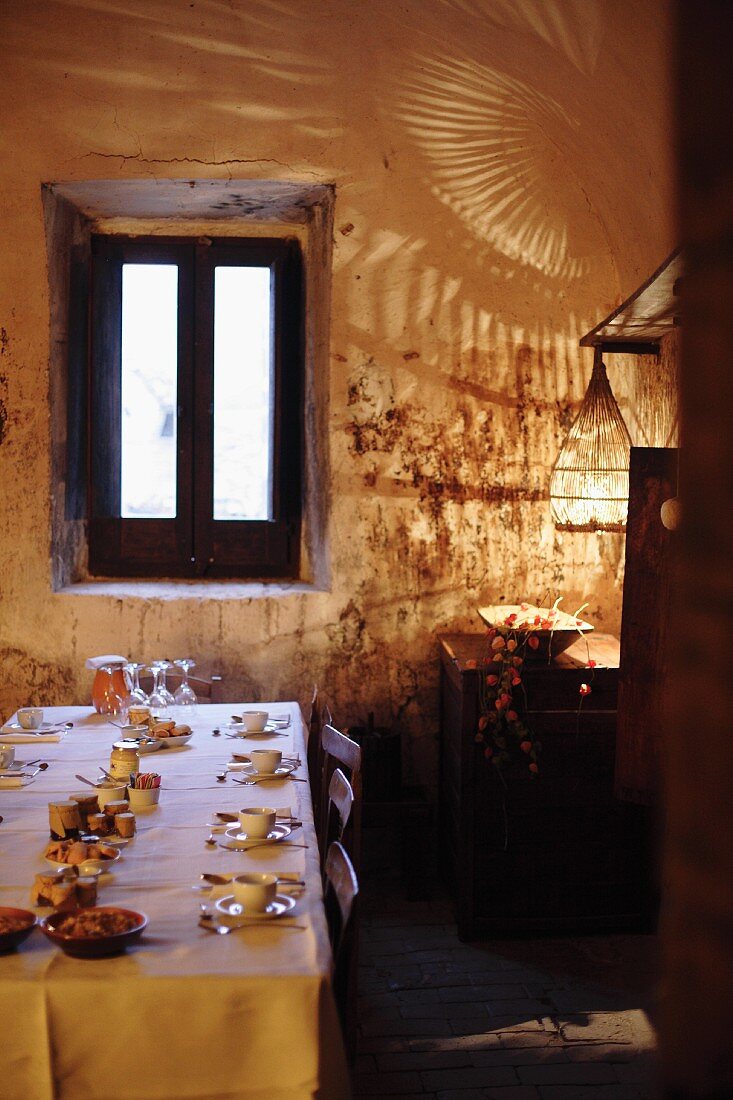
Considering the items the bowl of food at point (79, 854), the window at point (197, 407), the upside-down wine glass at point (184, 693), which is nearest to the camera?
the bowl of food at point (79, 854)

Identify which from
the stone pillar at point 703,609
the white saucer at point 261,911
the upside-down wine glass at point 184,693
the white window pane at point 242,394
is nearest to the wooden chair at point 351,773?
the white saucer at point 261,911

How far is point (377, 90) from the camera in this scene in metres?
4.42

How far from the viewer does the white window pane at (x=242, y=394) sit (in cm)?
494

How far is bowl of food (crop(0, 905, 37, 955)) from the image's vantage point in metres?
1.73

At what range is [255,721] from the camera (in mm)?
3529

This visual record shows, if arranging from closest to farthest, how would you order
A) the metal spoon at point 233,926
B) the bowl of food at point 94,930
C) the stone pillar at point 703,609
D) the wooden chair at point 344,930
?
the stone pillar at point 703,609 < the bowl of food at point 94,930 < the metal spoon at point 233,926 < the wooden chair at point 344,930

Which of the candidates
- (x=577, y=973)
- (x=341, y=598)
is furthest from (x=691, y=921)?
(x=341, y=598)

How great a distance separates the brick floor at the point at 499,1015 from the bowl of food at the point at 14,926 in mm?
1320

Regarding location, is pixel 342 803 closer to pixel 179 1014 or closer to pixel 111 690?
pixel 179 1014

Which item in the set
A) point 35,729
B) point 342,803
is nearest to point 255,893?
point 342,803

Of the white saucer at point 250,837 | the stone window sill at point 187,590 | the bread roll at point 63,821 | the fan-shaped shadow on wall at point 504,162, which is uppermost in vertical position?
the fan-shaped shadow on wall at point 504,162

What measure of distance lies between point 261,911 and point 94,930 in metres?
0.32

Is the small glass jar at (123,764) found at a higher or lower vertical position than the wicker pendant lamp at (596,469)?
lower

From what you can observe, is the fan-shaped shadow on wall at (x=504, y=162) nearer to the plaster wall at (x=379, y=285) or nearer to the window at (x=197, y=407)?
the plaster wall at (x=379, y=285)
